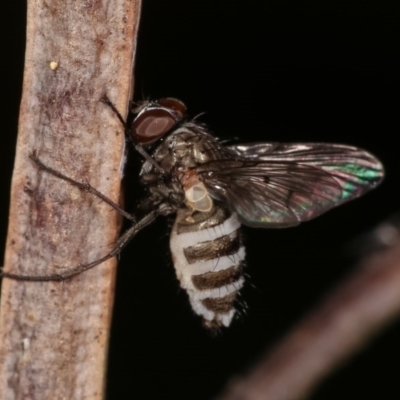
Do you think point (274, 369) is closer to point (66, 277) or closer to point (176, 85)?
point (66, 277)

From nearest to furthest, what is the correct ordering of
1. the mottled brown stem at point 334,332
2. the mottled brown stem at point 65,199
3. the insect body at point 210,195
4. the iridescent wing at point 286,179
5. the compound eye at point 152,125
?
the mottled brown stem at point 65,199
the mottled brown stem at point 334,332
the compound eye at point 152,125
the insect body at point 210,195
the iridescent wing at point 286,179

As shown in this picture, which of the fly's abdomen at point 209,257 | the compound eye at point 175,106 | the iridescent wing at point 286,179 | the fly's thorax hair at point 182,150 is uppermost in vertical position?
the compound eye at point 175,106

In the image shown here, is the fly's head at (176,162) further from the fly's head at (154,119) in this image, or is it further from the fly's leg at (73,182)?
the fly's leg at (73,182)

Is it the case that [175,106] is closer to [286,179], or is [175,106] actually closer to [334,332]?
[286,179]

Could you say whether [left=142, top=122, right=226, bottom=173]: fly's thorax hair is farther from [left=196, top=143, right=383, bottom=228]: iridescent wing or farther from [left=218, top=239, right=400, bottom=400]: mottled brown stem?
[left=218, top=239, right=400, bottom=400]: mottled brown stem

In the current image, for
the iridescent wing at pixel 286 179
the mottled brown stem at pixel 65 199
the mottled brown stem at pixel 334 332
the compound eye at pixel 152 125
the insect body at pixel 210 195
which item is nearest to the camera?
the mottled brown stem at pixel 65 199

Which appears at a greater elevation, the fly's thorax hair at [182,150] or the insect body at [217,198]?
the fly's thorax hair at [182,150]

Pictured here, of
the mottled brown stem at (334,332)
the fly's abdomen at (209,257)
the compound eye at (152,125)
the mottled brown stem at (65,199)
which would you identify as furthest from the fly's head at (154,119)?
the mottled brown stem at (334,332)

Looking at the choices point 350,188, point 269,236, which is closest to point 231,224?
point 350,188

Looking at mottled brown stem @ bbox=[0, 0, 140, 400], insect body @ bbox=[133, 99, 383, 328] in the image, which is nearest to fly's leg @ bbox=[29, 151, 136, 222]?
mottled brown stem @ bbox=[0, 0, 140, 400]
